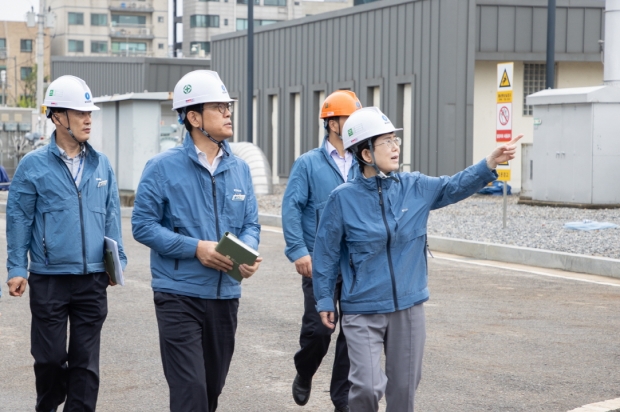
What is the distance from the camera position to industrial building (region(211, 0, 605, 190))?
29641 millimetres

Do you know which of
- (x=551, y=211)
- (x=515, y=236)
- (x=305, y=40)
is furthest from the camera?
(x=305, y=40)

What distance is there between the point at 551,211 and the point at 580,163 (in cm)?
139

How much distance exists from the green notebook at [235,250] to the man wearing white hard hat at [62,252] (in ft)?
3.82

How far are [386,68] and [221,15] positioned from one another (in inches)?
3289

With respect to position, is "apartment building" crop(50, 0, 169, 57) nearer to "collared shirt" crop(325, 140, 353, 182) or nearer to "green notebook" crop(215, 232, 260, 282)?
"collared shirt" crop(325, 140, 353, 182)

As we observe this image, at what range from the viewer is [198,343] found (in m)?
5.25

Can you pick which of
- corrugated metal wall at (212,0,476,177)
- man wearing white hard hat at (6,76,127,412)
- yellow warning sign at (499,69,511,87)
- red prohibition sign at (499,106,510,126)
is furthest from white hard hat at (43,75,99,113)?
corrugated metal wall at (212,0,476,177)

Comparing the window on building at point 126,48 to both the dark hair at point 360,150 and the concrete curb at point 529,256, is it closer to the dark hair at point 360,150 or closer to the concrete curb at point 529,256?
the concrete curb at point 529,256

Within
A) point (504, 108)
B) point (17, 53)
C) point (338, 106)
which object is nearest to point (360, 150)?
point (338, 106)

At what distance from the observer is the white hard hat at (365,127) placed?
5207 millimetres

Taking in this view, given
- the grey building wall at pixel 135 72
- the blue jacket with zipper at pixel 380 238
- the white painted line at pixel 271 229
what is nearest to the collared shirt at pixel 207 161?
the blue jacket with zipper at pixel 380 238

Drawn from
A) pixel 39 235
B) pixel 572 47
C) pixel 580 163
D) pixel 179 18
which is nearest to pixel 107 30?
pixel 179 18

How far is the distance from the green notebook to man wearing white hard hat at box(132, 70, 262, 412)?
44mm

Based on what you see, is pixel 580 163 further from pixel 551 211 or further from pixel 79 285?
pixel 79 285
